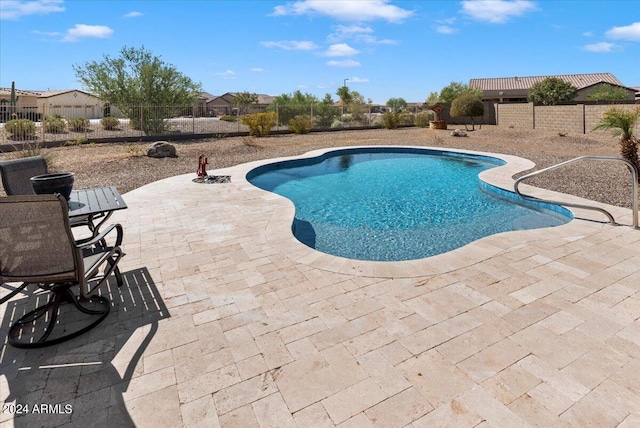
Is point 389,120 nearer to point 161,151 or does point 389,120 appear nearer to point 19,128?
point 161,151

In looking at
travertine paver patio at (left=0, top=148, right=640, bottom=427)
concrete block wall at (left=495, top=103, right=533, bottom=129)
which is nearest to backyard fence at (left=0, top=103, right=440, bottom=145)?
concrete block wall at (left=495, top=103, right=533, bottom=129)

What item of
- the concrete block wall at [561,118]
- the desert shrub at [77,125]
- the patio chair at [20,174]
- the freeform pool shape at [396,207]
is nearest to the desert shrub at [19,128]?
the desert shrub at [77,125]

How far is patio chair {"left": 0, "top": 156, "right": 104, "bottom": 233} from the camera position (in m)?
3.31

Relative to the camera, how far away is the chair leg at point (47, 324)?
8.16 feet

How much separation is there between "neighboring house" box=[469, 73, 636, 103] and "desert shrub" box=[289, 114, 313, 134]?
32874 mm

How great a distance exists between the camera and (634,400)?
196cm

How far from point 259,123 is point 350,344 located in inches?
664

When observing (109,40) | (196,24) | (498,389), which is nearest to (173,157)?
(196,24)

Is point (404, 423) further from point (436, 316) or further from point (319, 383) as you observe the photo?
point (436, 316)

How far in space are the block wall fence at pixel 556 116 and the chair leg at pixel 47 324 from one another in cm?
2014

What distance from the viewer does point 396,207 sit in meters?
7.24

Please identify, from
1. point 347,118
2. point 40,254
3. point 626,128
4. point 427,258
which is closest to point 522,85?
point 347,118

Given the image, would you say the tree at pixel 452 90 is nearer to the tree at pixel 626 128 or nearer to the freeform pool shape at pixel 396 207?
the freeform pool shape at pixel 396 207

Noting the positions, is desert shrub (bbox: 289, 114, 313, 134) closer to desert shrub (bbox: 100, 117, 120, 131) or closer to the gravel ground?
the gravel ground
